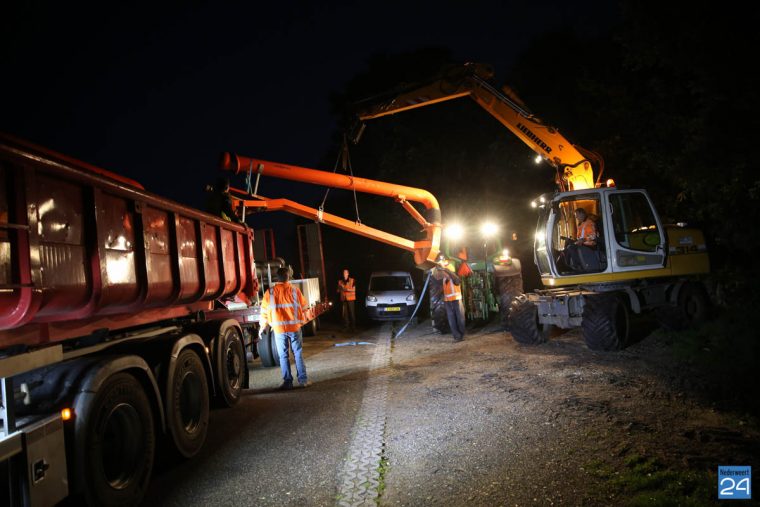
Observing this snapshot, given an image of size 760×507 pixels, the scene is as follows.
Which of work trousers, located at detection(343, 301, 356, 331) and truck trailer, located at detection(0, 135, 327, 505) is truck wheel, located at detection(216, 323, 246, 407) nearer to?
truck trailer, located at detection(0, 135, 327, 505)

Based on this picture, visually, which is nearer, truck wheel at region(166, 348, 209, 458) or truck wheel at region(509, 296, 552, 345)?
truck wheel at region(166, 348, 209, 458)

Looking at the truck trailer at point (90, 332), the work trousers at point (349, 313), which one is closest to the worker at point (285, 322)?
the truck trailer at point (90, 332)

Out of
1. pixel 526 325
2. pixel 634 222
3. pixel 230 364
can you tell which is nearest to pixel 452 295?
pixel 526 325

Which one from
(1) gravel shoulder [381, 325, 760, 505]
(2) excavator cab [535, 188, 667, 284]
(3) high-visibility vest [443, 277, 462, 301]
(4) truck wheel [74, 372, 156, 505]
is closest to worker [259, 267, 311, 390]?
(1) gravel shoulder [381, 325, 760, 505]

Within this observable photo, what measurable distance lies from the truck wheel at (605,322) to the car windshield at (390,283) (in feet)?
28.6

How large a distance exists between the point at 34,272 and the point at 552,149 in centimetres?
866

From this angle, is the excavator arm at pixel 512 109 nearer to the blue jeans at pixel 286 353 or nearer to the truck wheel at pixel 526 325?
the truck wheel at pixel 526 325

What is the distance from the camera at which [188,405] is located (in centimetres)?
495

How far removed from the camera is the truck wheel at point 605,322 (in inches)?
294

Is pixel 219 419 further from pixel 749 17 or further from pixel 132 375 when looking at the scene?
pixel 749 17

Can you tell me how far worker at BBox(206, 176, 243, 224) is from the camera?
7.03m

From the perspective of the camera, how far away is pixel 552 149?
9.31 m

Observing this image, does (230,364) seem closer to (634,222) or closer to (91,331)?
(91,331)

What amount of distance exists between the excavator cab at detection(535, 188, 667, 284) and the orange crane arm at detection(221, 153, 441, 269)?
9.41 feet
